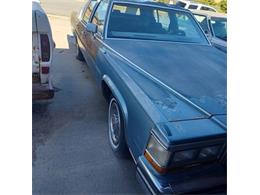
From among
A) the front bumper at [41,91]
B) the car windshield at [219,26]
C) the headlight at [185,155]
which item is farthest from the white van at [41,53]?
the car windshield at [219,26]

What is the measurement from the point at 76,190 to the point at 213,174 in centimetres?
123

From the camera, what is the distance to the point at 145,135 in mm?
2104

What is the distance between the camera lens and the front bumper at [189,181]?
186cm

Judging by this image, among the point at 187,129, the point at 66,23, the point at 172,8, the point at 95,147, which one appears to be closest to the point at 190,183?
the point at 187,129

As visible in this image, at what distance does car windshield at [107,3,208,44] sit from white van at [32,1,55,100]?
0.86 metres

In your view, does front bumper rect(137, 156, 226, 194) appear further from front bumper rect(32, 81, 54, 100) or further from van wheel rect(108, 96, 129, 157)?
front bumper rect(32, 81, 54, 100)

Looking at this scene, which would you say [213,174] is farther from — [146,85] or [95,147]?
[95,147]

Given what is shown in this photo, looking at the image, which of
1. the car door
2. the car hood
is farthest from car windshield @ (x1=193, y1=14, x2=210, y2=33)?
the car door

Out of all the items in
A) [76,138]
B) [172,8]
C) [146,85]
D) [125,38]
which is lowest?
[76,138]

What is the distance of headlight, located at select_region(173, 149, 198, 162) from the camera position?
1.89 meters

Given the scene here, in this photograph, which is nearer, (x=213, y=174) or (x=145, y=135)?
(x=213, y=174)

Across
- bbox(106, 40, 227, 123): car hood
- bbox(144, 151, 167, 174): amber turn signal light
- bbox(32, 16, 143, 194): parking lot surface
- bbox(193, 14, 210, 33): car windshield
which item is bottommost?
bbox(32, 16, 143, 194): parking lot surface

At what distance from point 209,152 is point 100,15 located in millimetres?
2885
